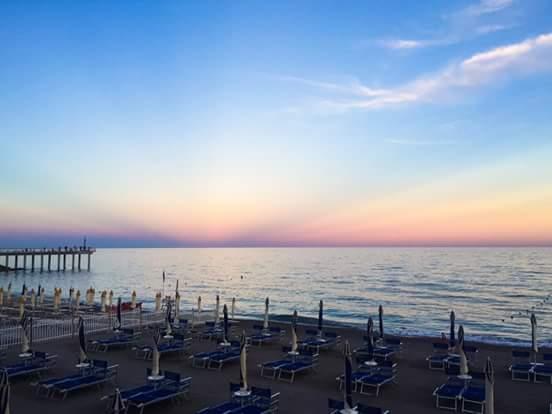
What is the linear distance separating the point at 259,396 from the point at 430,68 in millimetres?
18079

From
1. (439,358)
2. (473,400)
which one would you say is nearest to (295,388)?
(473,400)

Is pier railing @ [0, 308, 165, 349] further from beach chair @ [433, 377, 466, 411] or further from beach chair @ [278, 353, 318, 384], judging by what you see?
beach chair @ [433, 377, 466, 411]

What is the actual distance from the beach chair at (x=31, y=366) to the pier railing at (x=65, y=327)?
13.2 ft

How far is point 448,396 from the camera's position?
11609mm

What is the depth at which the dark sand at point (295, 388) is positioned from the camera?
1152cm

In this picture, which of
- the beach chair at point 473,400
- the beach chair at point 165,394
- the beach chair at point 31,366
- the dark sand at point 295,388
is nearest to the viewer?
the beach chair at point 165,394

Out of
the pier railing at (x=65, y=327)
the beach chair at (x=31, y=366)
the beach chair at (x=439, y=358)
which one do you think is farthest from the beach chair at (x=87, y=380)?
the beach chair at (x=439, y=358)

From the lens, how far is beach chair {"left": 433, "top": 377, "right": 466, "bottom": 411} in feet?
38.1

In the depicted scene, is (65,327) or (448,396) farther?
(65,327)

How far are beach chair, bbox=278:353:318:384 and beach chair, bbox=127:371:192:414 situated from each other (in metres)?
3.14

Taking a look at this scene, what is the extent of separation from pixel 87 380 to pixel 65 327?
31.3 feet

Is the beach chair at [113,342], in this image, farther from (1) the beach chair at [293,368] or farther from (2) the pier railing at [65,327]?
(1) the beach chair at [293,368]

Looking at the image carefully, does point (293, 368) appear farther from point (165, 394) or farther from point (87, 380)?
point (87, 380)

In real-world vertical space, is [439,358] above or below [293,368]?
below
